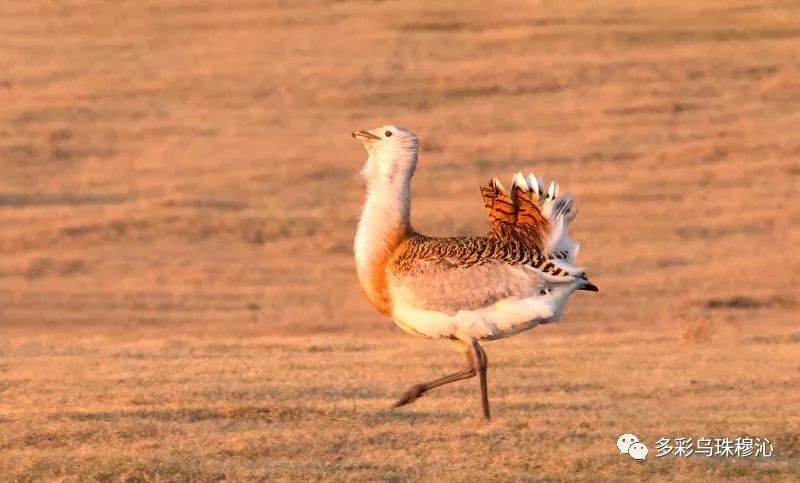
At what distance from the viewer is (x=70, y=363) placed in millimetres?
11805

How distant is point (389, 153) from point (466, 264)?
0.79 meters

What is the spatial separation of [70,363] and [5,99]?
17.2 meters

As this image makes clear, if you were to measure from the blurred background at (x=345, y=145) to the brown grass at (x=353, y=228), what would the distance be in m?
0.07

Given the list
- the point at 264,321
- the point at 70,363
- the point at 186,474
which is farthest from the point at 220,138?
the point at 186,474

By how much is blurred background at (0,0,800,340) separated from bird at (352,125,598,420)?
8.78 metres

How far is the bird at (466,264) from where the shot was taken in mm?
8359

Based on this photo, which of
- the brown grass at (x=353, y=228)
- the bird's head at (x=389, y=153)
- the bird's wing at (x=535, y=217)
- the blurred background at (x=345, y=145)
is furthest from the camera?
the blurred background at (x=345, y=145)

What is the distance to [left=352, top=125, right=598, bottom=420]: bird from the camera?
836 cm

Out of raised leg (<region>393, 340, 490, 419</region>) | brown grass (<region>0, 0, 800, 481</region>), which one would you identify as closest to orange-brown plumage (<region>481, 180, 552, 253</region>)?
raised leg (<region>393, 340, 490, 419</region>)

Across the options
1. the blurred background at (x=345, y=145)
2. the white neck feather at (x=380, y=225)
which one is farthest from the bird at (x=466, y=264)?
the blurred background at (x=345, y=145)

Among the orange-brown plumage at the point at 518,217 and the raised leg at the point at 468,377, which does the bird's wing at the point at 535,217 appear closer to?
the orange-brown plumage at the point at 518,217

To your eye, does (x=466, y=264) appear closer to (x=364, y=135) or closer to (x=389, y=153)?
(x=389, y=153)

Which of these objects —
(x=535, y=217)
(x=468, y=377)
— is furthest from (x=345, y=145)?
(x=535, y=217)

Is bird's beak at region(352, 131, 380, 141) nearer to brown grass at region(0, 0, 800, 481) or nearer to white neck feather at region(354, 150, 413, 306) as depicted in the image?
white neck feather at region(354, 150, 413, 306)
